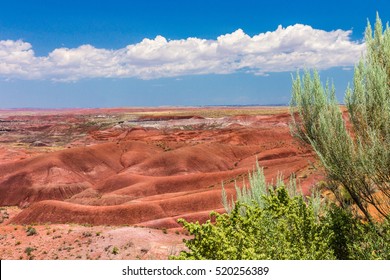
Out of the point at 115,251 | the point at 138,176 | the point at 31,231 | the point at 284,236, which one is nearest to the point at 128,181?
the point at 138,176

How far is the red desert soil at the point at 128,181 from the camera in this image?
29734 millimetres

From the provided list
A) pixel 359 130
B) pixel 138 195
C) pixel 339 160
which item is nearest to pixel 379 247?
pixel 339 160

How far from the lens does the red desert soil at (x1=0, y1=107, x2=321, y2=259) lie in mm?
29734

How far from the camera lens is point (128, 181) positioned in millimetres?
62188

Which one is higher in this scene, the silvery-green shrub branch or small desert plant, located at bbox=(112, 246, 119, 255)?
the silvery-green shrub branch

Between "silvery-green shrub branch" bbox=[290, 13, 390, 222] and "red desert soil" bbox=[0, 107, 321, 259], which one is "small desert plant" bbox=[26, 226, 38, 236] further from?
"silvery-green shrub branch" bbox=[290, 13, 390, 222]

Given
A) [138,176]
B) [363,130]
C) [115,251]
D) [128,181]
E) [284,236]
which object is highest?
[363,130]

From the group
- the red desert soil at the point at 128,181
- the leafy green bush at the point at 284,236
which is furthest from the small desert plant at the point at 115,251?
the leafy green bush at the point at 284,236

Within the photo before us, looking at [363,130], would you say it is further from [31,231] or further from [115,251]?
[31,231]

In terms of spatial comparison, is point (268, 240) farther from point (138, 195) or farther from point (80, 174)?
point (80, 174)

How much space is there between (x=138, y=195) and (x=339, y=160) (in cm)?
4638

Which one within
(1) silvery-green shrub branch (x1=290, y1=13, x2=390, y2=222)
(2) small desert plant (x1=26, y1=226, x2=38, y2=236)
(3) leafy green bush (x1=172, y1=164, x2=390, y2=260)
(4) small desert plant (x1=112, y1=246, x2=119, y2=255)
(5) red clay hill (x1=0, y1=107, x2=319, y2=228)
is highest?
(1) silvery-green shrub branch (x1=290, y1=13, x2=390, y2=222)

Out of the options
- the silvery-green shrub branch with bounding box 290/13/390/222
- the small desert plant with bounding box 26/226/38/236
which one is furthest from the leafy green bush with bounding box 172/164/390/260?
the small desert plant with bounding box 26/226/38/236

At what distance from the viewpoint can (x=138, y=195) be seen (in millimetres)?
55469
